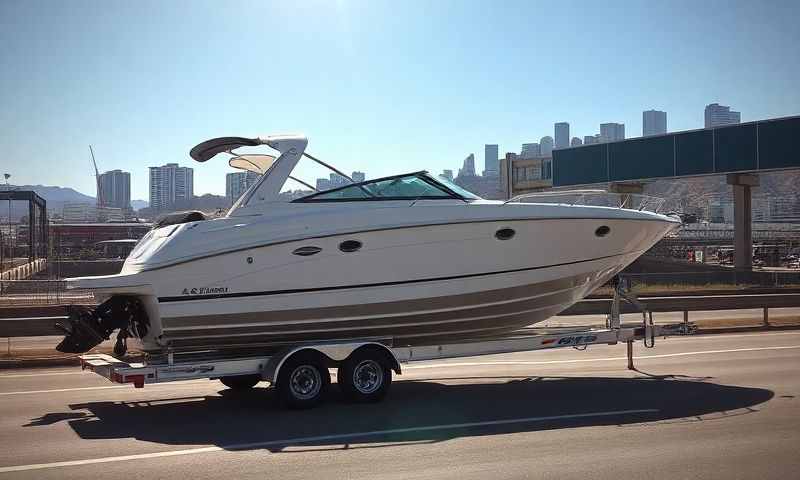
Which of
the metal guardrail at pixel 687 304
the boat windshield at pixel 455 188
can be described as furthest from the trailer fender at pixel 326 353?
the metal guardrail at pixel 687 304

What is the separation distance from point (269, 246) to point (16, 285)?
25217 mm

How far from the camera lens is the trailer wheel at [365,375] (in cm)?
1074

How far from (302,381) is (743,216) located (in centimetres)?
3650

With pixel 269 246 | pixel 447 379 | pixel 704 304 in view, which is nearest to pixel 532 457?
pixel 269 246

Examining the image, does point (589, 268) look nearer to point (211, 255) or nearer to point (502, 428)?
point (502, 428)

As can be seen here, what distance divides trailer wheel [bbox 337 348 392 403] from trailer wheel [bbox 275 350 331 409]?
11.2 inches

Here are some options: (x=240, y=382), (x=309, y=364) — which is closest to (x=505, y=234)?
(x=309, y=364)

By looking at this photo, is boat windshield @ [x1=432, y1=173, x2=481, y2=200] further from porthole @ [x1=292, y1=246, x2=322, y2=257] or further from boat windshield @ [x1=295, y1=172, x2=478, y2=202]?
porthole @ [x1=292, y1=246, x2=322, y2=257]

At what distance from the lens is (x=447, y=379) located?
43.3ft

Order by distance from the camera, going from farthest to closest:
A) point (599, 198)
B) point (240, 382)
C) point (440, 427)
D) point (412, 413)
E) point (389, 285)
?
point (599, 198)
point (240, 382)
point (389, 285)
point (412, 413)
point (440, 427)

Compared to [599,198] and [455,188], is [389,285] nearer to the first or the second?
[455,188]

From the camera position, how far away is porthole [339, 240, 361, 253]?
11.0 m

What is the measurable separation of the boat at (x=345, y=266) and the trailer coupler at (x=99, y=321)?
16 mm

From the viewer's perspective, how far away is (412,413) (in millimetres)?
10164
